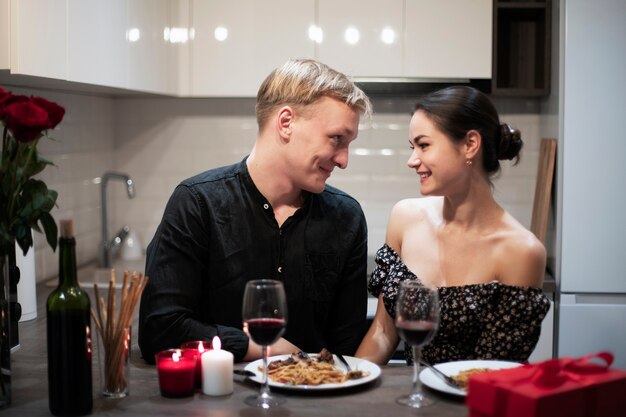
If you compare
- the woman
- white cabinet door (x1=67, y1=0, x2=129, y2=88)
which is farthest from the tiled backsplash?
the woman

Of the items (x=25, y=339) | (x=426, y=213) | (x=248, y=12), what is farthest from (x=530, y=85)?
(x=25, y=339)

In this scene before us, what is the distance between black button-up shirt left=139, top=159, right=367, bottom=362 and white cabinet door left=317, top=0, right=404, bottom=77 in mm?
1427

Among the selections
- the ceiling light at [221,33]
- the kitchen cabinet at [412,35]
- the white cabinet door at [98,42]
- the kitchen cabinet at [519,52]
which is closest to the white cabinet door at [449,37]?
the kitchen cabinet at [412,35]

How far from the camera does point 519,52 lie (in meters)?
4.09

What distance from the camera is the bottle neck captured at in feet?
5.28

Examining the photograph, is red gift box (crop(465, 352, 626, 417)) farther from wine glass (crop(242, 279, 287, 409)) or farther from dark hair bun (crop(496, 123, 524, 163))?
dark hair bun (crop(496, 123, 524, 163))

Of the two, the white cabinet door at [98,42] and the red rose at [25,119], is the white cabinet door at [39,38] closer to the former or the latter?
the white cabinet door at [98,42]

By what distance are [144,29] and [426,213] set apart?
1.49 metres

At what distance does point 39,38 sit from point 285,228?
83 cm

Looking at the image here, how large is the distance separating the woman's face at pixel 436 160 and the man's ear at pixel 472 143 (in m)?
0.02

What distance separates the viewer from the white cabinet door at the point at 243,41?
3850 millimetres

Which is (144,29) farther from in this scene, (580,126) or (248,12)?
(580,126)

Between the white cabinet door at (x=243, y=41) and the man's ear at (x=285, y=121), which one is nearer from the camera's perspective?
the man's ear at (x=285, y=121)

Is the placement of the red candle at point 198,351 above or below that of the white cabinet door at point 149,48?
below
